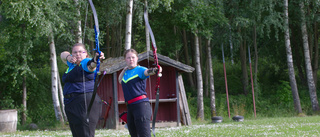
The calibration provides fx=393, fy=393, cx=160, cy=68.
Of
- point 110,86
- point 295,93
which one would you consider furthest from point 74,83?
point 295,93

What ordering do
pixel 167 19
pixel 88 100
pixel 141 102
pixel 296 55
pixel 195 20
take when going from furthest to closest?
pixel 296 55 → pixel 167 19 → pixel 195 20 → pixel 141 102 → pixel 88 100

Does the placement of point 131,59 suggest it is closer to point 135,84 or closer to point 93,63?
point 135,84

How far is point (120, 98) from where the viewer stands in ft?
47.1

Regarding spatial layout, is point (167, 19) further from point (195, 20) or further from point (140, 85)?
point (140, 85)

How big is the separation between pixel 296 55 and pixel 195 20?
9.78 meters

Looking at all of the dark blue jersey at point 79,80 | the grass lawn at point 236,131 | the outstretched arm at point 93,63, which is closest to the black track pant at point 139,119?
the dark blue jersey at point 79,80

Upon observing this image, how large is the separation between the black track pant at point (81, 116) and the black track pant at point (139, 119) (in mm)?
585

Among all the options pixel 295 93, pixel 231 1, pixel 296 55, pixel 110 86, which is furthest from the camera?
pixel 296 55

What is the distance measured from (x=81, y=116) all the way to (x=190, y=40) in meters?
22.0

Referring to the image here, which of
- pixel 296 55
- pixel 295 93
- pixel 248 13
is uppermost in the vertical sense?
pixel 248 13

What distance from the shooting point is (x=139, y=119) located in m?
5.02

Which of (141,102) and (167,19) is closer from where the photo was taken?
(141,102)

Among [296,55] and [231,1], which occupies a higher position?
[231,1]

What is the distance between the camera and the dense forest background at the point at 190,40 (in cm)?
1590
